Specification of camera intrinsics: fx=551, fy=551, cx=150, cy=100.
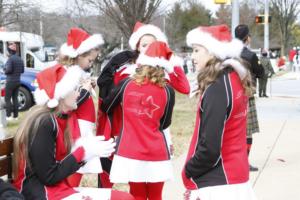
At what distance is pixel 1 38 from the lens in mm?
21094

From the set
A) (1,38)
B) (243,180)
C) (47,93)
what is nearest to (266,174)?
(243,180)

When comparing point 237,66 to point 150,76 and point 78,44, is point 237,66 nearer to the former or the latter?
point 150,76

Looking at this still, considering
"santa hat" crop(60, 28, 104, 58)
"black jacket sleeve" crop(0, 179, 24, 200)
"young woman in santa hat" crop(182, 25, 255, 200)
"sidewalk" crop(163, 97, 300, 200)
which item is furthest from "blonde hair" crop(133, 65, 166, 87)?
"sidewalk" crop(163, 97, 300, 200)

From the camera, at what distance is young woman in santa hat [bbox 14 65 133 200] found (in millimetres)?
3262

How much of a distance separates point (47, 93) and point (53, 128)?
257mm

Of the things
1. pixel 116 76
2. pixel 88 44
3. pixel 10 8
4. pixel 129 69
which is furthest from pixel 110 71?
pixel 10 8

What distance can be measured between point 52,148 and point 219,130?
1002 millimetres

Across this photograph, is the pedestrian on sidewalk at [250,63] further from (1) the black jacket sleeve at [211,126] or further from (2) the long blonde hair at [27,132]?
(2) the long blonde hair at [27,132]

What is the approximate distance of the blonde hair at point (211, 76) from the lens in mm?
3359

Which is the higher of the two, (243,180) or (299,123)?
(243,180)

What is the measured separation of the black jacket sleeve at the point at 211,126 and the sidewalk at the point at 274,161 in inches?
108

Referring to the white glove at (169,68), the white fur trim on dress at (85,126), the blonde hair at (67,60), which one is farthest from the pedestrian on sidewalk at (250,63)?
the white fur trim on dress at (85,126)

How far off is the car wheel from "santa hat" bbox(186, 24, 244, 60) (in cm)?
1126

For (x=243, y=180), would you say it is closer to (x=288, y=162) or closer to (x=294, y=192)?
(x=294, y=192)
